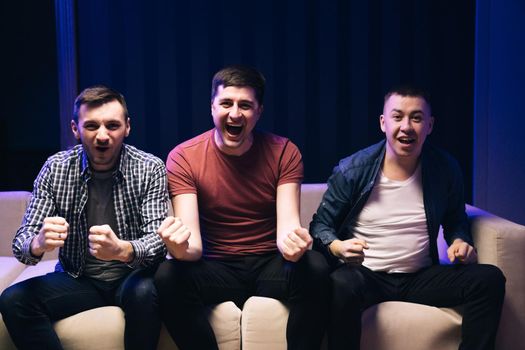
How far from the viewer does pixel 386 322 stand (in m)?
2.29

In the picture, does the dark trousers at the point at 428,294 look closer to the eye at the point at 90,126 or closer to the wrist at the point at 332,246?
the wrist at the point at 332,246

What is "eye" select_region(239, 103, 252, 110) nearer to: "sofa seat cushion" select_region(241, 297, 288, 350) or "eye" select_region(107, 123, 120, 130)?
"eye" select_region(107, 123, 120, 130)

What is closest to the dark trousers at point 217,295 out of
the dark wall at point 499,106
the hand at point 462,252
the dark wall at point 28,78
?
the hand at point 462,252

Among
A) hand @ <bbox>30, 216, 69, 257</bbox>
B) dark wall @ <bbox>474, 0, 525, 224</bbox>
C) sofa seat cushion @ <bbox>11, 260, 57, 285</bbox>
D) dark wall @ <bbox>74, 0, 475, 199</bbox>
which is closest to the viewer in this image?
hand @ <bbox>30, 216, 69, 257</bbox>

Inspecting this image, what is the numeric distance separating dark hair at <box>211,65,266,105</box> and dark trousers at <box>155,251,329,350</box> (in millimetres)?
614

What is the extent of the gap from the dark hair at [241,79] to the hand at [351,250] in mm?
592

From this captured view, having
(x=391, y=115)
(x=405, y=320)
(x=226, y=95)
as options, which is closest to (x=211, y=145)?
(x=226, y=95)

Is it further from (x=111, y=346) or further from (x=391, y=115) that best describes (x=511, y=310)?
(x=111, y=346)

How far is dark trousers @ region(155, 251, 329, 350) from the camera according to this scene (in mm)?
2166

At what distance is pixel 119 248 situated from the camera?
6.91ft

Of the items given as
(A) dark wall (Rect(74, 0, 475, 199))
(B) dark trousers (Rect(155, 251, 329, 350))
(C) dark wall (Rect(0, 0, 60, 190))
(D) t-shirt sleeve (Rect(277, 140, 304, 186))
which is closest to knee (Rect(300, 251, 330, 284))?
(B) dark trousers (Rect(155, 251, 329, 350))

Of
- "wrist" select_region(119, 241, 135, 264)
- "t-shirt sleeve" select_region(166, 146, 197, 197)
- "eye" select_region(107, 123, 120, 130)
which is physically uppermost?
"eye" select_region(107, 123, 120, 130)

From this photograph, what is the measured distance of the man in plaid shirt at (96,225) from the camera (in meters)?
2.14

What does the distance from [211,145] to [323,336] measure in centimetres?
79
